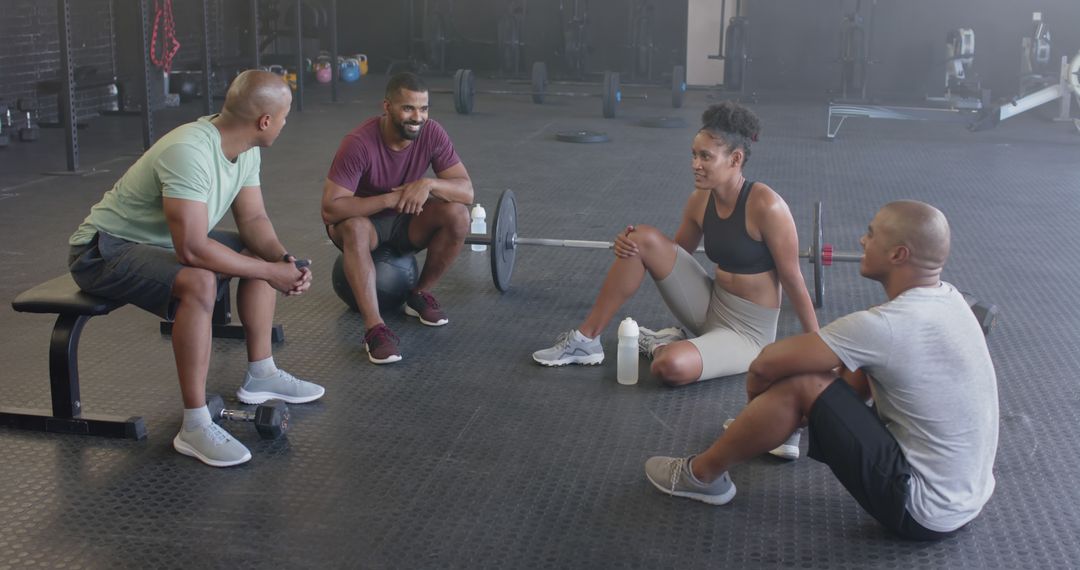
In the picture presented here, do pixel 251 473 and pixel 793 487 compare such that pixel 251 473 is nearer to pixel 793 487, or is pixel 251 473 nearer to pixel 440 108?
pixel 793 487

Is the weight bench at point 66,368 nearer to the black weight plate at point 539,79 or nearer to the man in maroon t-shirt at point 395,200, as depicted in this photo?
the man in maroon t-shirt at point 395,200

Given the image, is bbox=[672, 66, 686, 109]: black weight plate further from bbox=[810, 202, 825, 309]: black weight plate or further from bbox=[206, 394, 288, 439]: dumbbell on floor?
bbox=[206, 394, 288, 439]: dumbbell on floor

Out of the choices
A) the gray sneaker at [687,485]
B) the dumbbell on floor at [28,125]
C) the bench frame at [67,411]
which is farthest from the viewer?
the dumbbell on floor at [28,125]

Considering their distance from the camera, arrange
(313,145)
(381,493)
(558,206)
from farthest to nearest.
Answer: (313,145)
(558,206)
(381,493)

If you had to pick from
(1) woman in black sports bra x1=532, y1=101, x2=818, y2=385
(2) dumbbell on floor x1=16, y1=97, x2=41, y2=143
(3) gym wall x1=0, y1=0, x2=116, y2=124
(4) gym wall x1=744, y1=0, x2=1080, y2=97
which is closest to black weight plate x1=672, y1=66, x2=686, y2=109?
(4) gym wall x1=744, y1=0, x2=1080, y2=97

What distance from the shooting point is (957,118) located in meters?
7.20

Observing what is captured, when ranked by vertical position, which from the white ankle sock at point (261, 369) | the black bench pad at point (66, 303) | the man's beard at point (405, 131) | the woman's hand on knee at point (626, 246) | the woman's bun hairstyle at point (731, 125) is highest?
the woman's bun hairstyle at point (731, 125)

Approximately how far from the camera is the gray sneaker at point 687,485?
222 cm

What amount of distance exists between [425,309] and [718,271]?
96 cm

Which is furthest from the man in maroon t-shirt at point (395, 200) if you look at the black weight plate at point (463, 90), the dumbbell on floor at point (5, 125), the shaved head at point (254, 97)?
the black weight plate at point (463, 90)

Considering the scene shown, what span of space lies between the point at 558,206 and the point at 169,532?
10.7 feet

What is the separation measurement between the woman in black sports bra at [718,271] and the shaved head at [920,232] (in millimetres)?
798

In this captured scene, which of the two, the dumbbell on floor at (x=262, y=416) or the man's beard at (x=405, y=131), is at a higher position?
the man's beard at (x=405, y=131)

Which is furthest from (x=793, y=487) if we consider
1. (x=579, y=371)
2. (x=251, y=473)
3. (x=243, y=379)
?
(x=243, y=379)
